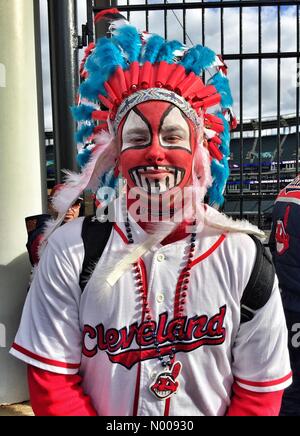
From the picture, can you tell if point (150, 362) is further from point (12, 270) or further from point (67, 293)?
point (12, 270)

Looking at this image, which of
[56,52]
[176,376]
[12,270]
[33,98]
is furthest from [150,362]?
[56,52]

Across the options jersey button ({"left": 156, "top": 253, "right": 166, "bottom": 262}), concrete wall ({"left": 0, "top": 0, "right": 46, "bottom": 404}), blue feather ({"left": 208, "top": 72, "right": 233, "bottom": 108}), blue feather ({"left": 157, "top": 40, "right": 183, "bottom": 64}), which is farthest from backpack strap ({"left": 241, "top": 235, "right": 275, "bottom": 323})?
concrete wall ({"left": 0, "top": 0, "right": 46, "bottom": 404})

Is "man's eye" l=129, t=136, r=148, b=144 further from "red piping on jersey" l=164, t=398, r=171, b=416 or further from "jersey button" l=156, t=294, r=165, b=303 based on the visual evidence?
"red piping on jersey" l=164, t=398, r=171, b=416

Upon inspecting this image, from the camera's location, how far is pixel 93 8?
3.03 metres

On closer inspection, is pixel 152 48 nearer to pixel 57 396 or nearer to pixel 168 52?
pixel 168 52

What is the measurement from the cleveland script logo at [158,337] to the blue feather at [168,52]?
0.73 m

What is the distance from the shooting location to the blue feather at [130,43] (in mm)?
1312

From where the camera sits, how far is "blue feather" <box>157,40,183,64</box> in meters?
1.29

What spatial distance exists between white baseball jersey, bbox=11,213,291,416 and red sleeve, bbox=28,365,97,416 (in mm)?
22

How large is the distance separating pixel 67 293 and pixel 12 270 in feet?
5.77

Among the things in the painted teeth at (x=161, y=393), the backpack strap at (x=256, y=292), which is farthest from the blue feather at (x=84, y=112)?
the painted teeth at (x=161, y=393)

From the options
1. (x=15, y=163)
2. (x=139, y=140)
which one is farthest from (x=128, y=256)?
(x=15, y=163)

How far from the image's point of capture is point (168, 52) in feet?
4.25

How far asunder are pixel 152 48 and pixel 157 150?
0.35 meters
